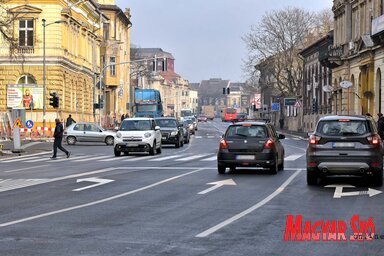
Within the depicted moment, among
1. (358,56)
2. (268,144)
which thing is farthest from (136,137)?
(358,56)

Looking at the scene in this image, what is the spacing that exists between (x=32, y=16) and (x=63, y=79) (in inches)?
222

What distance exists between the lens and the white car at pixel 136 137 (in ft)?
116

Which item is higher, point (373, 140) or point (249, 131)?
point (249, 131)

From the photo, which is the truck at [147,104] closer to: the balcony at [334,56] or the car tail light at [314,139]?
the balcony at [334,56]

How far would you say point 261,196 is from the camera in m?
17.2

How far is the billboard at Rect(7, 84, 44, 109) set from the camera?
60406mm

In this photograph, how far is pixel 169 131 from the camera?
4547 centimetres

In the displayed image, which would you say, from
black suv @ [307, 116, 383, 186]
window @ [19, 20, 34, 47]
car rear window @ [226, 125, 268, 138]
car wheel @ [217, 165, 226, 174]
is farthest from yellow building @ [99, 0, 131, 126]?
black suv @ [307, 116, 383, 186]

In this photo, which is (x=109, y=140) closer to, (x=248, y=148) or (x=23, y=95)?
(x=23, y=95)

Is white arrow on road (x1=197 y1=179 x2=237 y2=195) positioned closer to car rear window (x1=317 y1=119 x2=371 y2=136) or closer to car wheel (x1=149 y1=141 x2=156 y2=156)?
car rear window (x1=317 y1=119 x2=371 y2=136)

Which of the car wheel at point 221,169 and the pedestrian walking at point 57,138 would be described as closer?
the car wheel at point 221,169

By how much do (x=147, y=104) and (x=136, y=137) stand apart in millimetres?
42345

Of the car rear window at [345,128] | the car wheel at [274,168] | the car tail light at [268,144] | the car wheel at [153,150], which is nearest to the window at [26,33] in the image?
the car wheel at [153,150]

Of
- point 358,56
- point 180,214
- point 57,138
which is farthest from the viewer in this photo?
point 358,56
